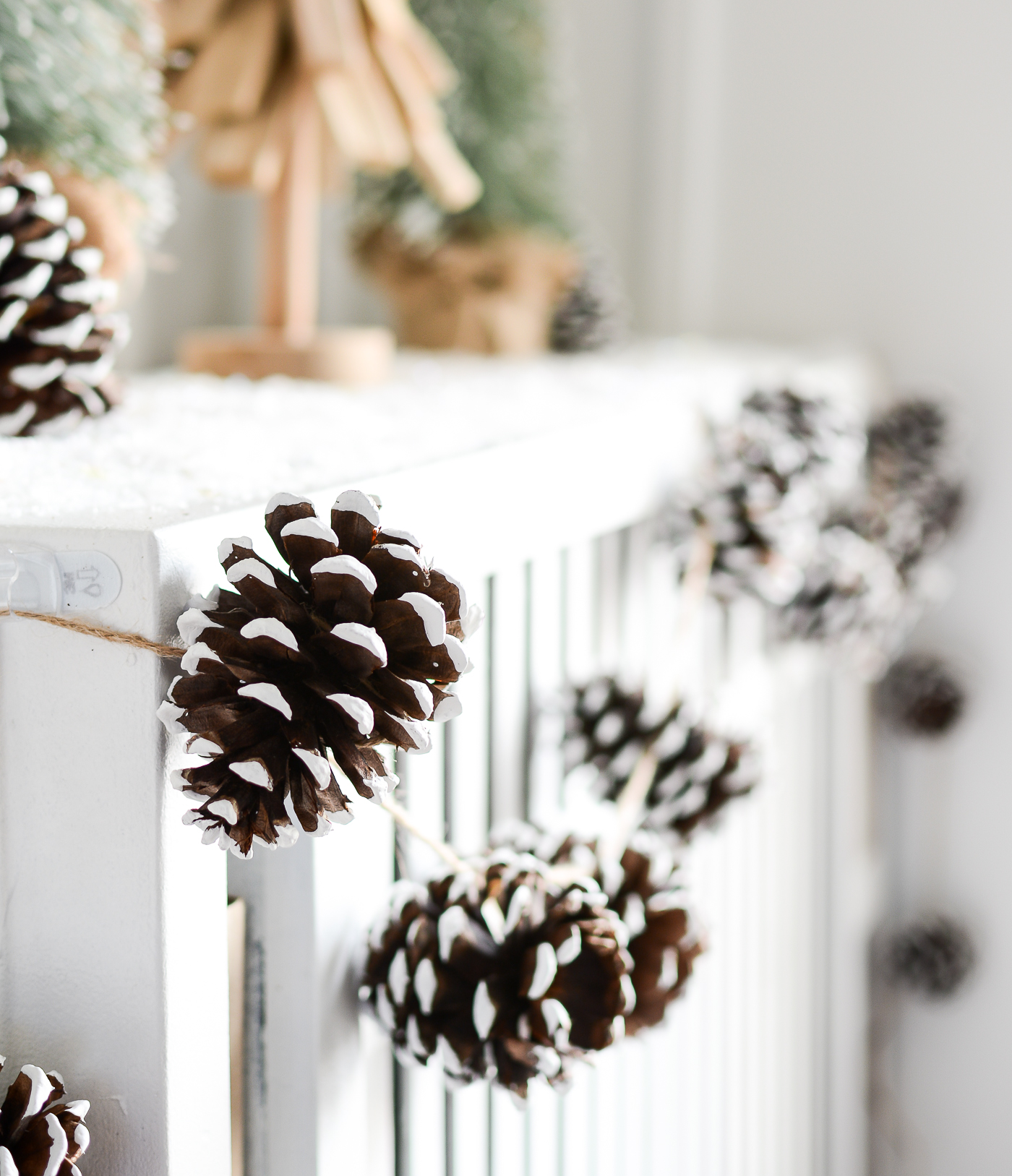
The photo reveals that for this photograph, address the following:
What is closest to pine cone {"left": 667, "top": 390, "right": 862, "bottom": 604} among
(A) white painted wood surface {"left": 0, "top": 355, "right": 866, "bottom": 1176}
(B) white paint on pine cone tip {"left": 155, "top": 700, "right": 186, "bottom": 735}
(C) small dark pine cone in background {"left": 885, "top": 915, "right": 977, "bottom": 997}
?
(A) white painted wood surface {"left": 0, "top": 355, "right": 866, "bottom": 1176}

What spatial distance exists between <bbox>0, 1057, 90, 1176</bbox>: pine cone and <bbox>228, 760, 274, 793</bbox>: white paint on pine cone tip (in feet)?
0.32

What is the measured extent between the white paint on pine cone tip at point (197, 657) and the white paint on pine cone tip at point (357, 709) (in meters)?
0.03

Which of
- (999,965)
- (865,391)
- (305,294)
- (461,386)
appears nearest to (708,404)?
(461,386)

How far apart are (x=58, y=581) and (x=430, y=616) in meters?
0.09

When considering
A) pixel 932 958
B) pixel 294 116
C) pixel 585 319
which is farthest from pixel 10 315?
pixel 932 958

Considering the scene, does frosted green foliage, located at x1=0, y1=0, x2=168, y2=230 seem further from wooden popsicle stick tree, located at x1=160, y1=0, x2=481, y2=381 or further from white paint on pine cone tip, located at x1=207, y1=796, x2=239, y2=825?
white paint on pine cone tip, located at x1=207, y1=796, x2=239, y2=825

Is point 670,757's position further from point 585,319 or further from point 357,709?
point 585,319

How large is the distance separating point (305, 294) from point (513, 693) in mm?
339

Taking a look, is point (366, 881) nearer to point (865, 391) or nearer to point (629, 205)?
point (865, 391)

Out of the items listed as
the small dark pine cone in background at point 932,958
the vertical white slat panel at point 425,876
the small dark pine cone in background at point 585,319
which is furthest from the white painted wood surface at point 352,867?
the small dark pine cone in background at point 932,958

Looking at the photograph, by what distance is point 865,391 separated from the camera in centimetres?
104

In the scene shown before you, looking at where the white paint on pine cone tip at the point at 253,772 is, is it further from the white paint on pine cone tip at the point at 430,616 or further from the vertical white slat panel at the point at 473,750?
the vertical white slat panel at the point at 473,750

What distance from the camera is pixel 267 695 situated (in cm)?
27

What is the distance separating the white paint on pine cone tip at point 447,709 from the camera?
29cm
